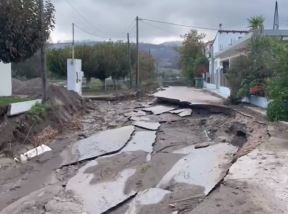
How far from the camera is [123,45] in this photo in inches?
2244

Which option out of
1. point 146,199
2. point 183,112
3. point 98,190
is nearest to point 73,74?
point 183,112

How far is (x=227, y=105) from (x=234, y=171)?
47.7 feet

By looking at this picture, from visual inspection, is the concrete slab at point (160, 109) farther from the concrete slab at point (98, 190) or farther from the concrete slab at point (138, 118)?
the concrete slab at point (98, 190)

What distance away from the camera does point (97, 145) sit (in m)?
16.1

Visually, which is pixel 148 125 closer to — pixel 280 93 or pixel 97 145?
pixel 97 145

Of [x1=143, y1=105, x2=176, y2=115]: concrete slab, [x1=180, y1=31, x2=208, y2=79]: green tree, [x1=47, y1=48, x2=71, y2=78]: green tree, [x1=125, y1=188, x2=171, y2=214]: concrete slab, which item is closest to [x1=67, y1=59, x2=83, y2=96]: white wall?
[x1=143, y1=105, x2=176, y2=115]: concrete slab

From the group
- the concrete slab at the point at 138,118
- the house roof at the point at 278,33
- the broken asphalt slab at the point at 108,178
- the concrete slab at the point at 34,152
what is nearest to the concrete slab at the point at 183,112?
the concrete slab at the point at 138,118

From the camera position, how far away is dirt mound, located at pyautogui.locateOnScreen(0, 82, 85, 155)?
15350mm

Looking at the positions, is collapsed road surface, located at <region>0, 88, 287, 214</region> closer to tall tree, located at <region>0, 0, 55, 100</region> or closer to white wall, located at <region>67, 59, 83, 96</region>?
tall tree, located at <region>0, 0, 55, 100</region>

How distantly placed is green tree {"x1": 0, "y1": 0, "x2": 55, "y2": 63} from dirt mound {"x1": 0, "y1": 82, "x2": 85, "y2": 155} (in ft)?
7.30

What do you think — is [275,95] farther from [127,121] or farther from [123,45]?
[123,45]

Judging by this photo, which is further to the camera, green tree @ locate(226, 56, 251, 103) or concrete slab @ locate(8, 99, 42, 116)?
green tree @ locate(226, 56, 251, 103)

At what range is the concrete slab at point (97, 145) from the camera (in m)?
14.7

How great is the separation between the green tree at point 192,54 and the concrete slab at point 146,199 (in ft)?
175
